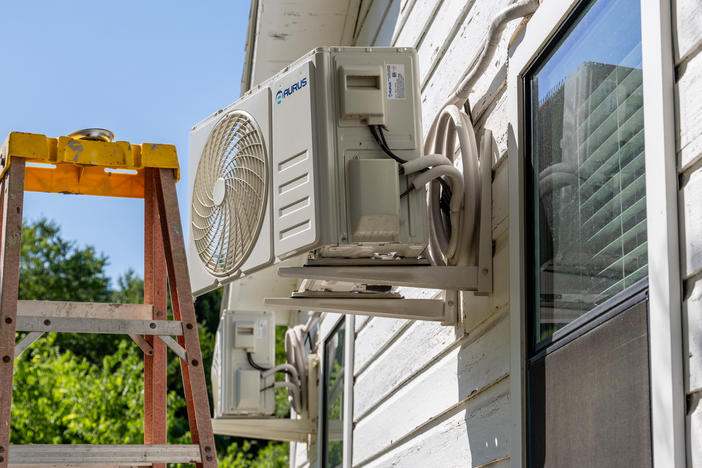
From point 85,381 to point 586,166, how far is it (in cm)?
1431

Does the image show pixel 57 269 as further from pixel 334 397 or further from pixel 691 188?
pixel 691 188

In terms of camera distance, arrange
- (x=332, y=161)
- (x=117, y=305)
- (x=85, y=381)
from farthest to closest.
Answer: (x=85, y=381), (x=117, y=305), (x=332, y=161)

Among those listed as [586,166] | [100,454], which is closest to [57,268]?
[100,454]

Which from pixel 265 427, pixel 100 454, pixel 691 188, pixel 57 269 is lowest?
pixel 100 454

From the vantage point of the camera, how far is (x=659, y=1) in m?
1.70

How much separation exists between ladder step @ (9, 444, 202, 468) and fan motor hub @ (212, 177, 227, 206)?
696mm

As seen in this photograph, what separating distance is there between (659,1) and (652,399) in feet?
2.18

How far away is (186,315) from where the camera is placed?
2992 millimetres

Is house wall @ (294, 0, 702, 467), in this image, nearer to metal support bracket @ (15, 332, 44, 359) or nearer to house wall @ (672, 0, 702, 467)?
house wall @ (672, 0, 702, 467)

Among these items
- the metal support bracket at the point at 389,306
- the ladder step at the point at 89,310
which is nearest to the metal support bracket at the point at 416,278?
the metal support bracket at the point at 389,306

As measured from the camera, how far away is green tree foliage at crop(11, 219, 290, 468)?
13.9 metres

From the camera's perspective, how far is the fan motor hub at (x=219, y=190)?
2.89 m

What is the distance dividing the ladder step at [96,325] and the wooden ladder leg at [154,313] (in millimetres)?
270

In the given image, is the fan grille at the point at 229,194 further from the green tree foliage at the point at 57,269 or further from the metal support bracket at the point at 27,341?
the green tree foliage at the point at 57,269
